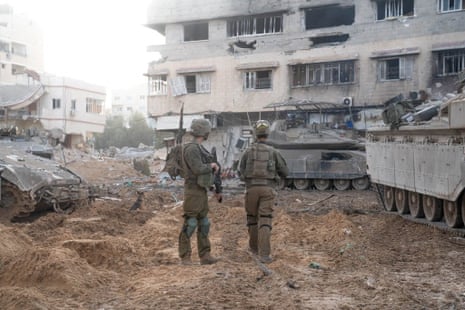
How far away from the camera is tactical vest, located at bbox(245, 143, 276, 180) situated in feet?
23.7

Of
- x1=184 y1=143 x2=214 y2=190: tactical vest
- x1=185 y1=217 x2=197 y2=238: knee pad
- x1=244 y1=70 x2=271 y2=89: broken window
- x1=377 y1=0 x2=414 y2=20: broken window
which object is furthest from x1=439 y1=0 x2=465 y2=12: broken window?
x1=185 y1=217 x2=197 y2=238: knee pad

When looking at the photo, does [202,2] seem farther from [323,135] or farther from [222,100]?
[323,135]

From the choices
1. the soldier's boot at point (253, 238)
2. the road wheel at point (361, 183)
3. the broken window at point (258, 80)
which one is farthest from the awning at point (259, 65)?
the soldier's boot at point (253, 238)

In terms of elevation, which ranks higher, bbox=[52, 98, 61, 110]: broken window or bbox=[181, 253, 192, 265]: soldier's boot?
bbox=[52, 98, 61, 110]: broken window

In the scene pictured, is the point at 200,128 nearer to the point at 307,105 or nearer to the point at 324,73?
the point at 307,105

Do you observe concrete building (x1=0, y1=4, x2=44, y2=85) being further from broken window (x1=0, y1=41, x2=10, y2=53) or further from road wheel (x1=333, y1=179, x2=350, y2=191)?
road wheel (x1=333, y1=179, x2=350, y2=191)

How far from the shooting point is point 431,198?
35.3 ft

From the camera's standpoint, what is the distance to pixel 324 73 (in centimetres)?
3025

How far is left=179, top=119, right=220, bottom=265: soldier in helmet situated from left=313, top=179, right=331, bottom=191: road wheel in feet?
46.5

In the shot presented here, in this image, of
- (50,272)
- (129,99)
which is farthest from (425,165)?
(129,99)

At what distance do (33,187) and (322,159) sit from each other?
11.8 m

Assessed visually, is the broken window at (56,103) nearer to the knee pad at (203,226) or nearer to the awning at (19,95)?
the awning at (19,95)

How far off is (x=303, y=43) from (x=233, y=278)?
2624cm

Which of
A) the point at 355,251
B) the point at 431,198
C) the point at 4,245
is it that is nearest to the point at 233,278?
the point at 355,251
